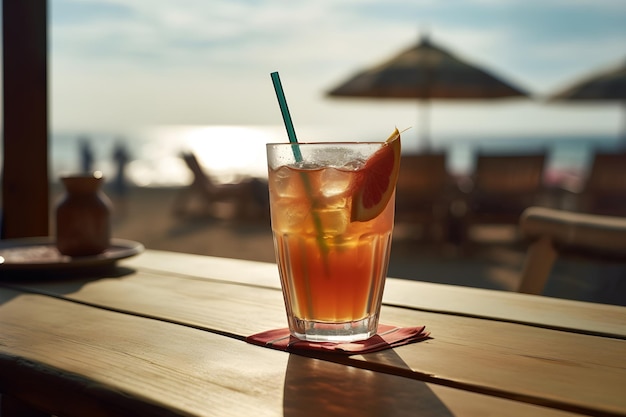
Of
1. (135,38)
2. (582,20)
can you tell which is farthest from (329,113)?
(582,20)

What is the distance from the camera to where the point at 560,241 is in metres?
1.54

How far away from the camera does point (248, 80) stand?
58.1m

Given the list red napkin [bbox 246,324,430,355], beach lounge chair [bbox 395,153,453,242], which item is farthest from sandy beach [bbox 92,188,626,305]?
red napkin [bbox 246,324,430,355]

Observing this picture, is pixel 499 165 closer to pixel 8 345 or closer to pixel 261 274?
pixel 261 274

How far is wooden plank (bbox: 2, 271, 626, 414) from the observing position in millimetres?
682

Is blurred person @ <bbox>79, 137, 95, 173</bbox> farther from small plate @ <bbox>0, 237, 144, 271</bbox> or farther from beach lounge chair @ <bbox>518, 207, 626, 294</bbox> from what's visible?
beach lounge chair @ <bbox>518, 207, 626, 294</bbox>

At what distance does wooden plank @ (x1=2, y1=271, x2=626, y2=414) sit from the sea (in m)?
3.36

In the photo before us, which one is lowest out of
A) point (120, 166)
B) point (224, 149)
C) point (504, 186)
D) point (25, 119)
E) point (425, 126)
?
point (224, 149)

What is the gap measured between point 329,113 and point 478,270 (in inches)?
2143

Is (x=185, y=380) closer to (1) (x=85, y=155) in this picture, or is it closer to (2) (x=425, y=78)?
(2) (x=425, y=78)

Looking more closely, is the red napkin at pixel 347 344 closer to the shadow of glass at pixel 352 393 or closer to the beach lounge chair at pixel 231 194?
the shadow of glass at pixel 352 393

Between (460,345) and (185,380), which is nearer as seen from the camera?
(185,380)

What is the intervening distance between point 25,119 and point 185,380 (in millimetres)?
1889

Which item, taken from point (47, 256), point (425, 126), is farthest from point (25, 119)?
point (425, 126)
